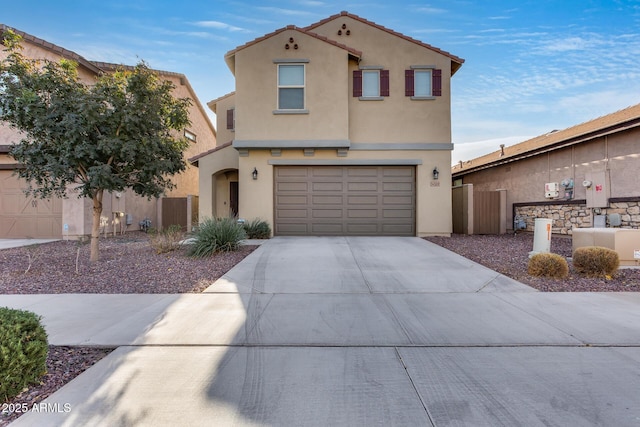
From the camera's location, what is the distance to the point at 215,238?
8914 millimetres

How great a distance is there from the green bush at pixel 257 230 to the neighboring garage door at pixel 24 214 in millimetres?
7403

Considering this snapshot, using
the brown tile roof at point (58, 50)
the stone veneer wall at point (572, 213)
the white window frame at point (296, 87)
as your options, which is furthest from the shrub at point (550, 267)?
the brown tile roof at point (58, 50)

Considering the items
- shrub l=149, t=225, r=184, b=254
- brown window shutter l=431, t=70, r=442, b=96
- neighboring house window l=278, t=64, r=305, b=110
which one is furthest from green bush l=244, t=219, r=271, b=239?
brown window shutter l=431, t=70, r=442, b=96

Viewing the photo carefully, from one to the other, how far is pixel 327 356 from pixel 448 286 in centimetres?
342

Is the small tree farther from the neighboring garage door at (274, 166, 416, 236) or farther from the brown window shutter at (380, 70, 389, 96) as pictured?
the brown window shutter at (380, 70, 389, 96)

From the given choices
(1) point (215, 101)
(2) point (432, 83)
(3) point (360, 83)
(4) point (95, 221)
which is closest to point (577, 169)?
(2) point (432, 83)

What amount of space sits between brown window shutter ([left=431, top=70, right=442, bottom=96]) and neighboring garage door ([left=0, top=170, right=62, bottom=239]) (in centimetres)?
1465

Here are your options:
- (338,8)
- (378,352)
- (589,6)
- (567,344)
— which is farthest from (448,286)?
(338,8)

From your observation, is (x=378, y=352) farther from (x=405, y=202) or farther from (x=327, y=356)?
(x=405, y=202)

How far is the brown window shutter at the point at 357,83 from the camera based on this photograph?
1253 centimetres

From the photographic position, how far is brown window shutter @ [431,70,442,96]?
1245 cm

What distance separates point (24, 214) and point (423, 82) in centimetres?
1586

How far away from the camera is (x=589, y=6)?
31.7 feet

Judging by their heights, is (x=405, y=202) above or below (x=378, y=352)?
above
